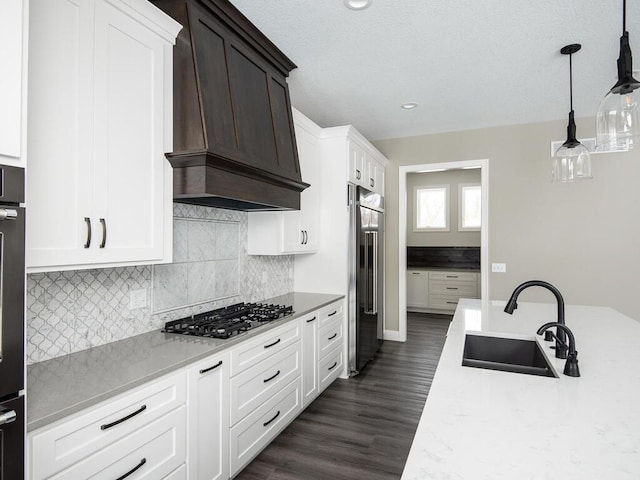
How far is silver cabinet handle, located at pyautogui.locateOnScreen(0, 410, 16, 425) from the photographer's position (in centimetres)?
100

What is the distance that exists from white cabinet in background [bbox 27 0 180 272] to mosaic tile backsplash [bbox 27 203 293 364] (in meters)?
0.36

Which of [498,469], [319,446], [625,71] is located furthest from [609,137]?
[319,446]

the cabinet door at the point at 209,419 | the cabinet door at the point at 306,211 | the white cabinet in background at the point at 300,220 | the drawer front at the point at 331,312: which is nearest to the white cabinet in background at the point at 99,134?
the cabinet door at the point at 209,419

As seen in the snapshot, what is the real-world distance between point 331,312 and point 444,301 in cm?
400

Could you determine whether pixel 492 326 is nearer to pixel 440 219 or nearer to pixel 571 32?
pixel 571 32

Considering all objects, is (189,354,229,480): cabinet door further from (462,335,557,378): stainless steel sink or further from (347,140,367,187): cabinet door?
(347,140,367,187): cabinet door

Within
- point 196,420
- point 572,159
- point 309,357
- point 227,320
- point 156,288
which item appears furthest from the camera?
point 309,357

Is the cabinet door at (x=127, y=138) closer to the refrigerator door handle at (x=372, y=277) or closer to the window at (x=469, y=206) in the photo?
the refrigerator door handle at (x=372, y=277)

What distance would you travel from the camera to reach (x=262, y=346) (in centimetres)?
232

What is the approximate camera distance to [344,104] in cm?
377

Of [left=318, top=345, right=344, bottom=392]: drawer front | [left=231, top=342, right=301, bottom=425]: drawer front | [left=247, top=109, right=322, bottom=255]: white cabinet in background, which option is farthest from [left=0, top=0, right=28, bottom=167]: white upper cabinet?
[left=318, top=345, right=344, bottom=392]: drawer front

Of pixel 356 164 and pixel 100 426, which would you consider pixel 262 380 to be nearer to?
Result: pixel 100 426

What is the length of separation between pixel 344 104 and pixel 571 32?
1.92 metres

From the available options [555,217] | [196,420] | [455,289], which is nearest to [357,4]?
[196,420]
